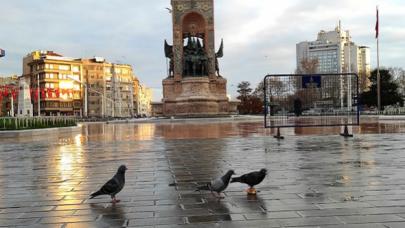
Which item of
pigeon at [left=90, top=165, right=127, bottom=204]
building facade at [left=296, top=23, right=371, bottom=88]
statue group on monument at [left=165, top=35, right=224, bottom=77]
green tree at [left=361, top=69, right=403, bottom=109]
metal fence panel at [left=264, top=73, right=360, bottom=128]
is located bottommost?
pigeon at [left=90, top=165, right=127, bottom=204]

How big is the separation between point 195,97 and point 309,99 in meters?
32.1

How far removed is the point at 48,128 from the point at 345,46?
8059cm

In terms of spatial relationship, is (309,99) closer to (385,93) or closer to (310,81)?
(310,81)

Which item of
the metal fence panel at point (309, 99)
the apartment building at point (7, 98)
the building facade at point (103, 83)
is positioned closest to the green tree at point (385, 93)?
the metal fence panel at point (309, 99)

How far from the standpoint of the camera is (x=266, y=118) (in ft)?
69.9

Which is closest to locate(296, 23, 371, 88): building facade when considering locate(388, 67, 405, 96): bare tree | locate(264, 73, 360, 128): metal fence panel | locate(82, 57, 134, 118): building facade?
locate(388, 67, 405, 96): bare tree

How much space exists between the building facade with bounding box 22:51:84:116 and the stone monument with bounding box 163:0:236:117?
70.1 m

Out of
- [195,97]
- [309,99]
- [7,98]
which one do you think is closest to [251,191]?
[309,99]

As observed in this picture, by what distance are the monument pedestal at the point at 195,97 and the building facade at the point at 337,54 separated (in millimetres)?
38501

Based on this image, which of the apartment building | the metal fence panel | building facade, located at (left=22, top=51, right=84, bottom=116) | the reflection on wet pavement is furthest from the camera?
building facade, located at (left=22, top=51, right=84, bottom=116)

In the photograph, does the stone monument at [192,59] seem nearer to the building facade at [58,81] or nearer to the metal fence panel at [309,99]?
the metal fence panel at [309,99]

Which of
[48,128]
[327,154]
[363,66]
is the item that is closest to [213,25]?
[48,128]

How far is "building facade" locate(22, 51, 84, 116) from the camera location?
12006 cm

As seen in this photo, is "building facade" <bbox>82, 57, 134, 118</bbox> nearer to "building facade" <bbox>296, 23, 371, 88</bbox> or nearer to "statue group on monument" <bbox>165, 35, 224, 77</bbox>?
"building facade" <bbox>296, 23, 371, 88</bbox>
